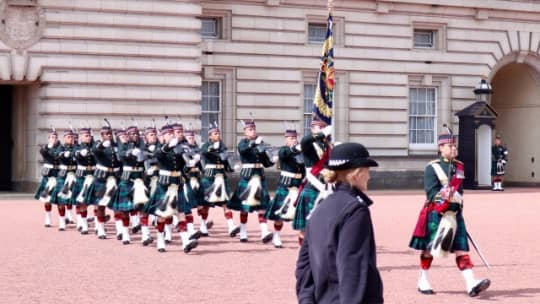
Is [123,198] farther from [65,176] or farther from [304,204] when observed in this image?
[304,204]

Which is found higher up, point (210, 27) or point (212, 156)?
point (210, 27)

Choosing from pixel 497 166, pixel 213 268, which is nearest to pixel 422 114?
pixel 497 166

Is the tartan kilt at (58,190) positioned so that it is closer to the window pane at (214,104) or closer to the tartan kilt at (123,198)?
the tartan kilt at (123,198)

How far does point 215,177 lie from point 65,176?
348 cm

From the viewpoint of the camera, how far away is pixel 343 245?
195 inches

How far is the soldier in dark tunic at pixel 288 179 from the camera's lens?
15.2 meters

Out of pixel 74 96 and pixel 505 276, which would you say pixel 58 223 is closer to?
pixel 74 96

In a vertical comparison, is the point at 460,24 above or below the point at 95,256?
above

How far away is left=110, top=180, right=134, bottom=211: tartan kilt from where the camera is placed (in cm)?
1683

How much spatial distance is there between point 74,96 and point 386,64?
11.1 m

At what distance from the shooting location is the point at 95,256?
14.6 m

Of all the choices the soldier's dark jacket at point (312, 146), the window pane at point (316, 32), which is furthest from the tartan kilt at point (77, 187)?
the window pane at point (316, 32)

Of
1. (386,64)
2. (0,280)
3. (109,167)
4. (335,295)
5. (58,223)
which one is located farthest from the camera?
(386,64)

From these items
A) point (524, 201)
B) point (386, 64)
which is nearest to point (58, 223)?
point (524, 201)
